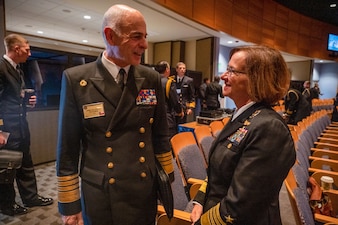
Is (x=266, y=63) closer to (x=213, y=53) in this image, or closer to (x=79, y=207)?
(x=79, y=207)

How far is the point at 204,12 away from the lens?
17.7 feet

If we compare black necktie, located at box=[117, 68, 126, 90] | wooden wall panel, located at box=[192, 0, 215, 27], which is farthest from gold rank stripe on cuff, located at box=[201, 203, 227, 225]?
wooden wall panel, located at box=[192, 0, 215, 27]

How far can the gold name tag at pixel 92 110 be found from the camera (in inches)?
38.9

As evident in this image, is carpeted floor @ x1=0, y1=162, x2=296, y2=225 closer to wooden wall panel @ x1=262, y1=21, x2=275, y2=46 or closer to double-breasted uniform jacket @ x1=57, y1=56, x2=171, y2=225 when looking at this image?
double-breasted uniform jacket @ x1=57, y1=56, x2=171, y2=225

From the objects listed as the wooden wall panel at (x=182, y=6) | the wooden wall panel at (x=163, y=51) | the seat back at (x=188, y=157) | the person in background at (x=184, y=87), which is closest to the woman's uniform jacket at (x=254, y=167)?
the seat back at (x=188, y=157)

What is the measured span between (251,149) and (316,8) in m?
11.3

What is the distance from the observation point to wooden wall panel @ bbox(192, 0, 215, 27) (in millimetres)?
5105

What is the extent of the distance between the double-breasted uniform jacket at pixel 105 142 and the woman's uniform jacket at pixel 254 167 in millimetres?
345

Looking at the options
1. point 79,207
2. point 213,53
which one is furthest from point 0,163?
point 213,53

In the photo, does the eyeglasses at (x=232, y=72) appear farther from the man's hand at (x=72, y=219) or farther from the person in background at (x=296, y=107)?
the person in background at (x=296, y=107)

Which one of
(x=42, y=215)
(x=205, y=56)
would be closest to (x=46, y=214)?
(x=42, y=215)

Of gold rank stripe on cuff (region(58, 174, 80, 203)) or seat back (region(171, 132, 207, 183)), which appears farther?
seat back (region(171, 132, 207, 183))

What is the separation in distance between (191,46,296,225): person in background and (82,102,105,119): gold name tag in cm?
54

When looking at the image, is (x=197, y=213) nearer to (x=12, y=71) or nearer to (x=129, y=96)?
(x=129, y=96)
